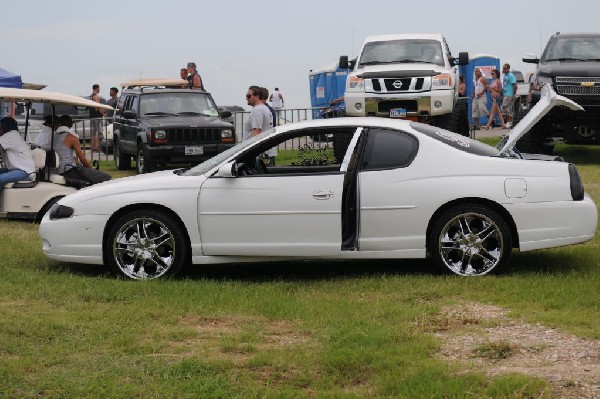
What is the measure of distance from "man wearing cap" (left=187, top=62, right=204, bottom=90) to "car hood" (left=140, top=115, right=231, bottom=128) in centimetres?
664

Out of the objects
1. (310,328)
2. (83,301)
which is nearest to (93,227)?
(83,301)

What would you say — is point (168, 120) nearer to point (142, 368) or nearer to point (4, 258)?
point (4, 258)

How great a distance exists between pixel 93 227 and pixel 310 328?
9.71ft

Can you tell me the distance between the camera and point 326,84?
43.5 meters

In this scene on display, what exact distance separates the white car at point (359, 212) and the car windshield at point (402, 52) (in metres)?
12.6

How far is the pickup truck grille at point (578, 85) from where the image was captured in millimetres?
21141

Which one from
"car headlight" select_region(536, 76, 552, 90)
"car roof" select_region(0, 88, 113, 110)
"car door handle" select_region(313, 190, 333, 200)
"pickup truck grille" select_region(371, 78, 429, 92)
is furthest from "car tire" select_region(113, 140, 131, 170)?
"car door handle" select_region(313, 190, 333, 200)

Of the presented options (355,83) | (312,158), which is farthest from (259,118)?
(312,158)

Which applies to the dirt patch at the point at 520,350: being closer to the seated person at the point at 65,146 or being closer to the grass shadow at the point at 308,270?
the grass shadow at the point at 308,270

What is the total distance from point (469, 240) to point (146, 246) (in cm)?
276

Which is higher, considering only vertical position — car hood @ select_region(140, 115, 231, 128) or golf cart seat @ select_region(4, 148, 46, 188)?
car hood @ select_region(140, 115, 231, 128)

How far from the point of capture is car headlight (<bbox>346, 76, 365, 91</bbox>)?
71.7 ft

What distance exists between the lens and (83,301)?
9.11 metres

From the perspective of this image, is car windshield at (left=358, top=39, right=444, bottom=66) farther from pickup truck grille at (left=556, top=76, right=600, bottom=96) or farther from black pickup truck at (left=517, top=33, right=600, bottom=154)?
pickup truck grille at (left=556, top=76, right=600, bottom=96)
